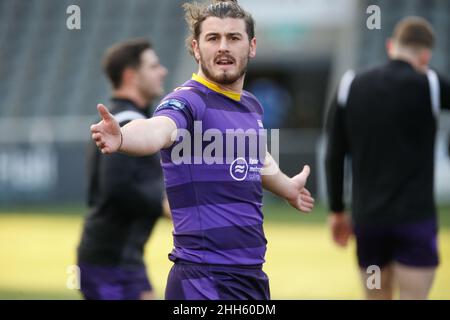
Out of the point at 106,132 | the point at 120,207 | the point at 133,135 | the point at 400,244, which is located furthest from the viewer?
the point at 400,244

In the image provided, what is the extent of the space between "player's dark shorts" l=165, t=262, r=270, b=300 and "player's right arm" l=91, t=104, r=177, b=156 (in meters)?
0.65

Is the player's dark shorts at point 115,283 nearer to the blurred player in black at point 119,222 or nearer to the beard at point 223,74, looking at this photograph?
the blurred player in black at point 119,222

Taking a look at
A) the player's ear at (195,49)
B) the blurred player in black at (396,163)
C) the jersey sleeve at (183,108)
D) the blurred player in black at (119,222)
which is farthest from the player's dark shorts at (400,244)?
the jersey sleeve at (183,108)

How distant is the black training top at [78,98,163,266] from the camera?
6523 mm

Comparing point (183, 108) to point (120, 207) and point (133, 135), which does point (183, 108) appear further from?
point (120, 207)

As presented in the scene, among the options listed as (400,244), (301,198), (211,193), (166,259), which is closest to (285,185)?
(301,198)

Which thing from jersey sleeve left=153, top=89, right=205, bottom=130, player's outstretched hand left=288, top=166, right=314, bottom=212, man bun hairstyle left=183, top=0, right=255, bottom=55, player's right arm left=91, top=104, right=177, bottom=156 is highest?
man bun hairstyle left=183, top=0, right=255, bottom=55

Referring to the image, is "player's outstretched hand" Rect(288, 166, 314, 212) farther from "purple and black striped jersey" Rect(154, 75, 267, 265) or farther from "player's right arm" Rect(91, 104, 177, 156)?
"player's right arm" Rect(91, 104, 177, 156)

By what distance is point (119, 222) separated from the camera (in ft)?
21.7

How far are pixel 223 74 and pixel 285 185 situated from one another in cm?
85

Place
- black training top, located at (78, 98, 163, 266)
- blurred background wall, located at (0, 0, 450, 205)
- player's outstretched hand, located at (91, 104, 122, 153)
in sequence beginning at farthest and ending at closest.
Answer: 1. blurred background wall, located at (0, 0, 450, 205)
2. black training top, located at (78, 98, 163, 266)
3. player's outstretched hand, located at (91, 104, 122, 153)

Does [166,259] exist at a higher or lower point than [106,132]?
lower

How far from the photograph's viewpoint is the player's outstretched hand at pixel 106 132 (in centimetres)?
A: 397

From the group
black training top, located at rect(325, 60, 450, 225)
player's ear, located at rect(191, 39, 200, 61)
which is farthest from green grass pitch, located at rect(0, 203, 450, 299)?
player's ear, located at rect(191, 39, 200, 61)
